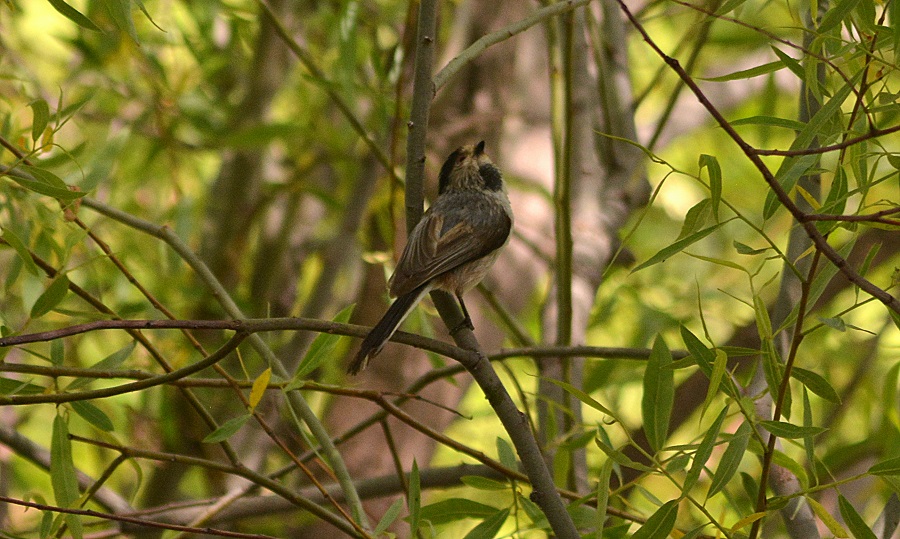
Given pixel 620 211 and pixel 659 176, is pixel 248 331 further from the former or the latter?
pixel 659 176

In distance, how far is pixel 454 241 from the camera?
246cm

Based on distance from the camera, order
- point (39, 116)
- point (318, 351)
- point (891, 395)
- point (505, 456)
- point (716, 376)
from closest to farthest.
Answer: point (716, 376), point (39, 116), point (318, 351), point (505, 456), point (891, 395)

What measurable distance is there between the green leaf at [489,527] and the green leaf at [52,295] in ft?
2.80

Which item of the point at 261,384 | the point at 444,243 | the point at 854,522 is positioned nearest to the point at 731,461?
the point at 854,522

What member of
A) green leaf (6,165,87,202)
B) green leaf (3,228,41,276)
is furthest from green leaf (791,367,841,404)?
green leaf (3,228,41,276)

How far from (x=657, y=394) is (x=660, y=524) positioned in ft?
0.80

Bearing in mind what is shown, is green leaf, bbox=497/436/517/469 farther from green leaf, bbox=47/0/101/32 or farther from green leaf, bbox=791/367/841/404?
green leaf, bbox=47/0/101/32

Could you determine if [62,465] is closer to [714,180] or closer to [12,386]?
[12,386]

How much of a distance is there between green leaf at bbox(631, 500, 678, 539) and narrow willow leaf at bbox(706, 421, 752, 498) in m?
0.07

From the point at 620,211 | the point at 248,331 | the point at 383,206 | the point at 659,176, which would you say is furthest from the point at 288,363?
the point at 659,176

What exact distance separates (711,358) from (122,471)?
3401mm

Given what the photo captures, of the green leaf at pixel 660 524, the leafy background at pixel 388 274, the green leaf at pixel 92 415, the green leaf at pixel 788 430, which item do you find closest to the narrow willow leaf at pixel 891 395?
the leafy background at pixel 388 274

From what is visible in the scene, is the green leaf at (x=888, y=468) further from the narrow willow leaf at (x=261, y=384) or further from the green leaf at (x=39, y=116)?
the green leaf at (x=39, y=116)

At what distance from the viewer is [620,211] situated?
3201 mm
